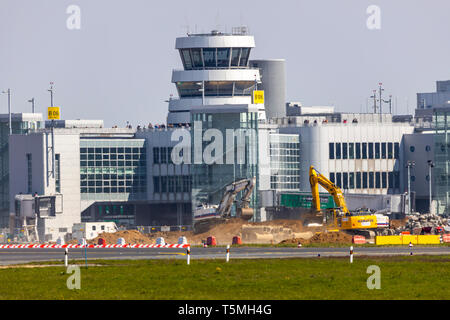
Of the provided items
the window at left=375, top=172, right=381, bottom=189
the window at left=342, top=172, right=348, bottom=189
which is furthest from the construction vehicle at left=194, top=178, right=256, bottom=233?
the window at left=375, top=172, right=381, bottom=189

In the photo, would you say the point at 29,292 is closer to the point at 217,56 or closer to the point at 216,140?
the point at 216,140

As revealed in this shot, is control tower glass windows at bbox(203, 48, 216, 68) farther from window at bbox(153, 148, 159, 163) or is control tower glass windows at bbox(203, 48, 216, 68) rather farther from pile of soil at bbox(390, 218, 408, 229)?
pile of soil at bbox(390, 218, 408, 229)

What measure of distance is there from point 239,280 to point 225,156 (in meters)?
93.2

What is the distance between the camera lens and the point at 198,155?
154m

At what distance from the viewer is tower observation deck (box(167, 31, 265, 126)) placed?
181m

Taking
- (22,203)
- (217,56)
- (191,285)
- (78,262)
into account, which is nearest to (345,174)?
(217,56)

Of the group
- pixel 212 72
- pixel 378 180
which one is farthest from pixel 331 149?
pixel 212 72

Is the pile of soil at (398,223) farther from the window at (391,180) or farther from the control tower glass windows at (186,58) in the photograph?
the control tower glass windows at (186,58)

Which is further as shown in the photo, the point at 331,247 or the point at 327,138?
the point at 327,138

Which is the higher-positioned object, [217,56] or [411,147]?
[217,56]

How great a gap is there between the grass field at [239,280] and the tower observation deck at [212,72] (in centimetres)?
10815

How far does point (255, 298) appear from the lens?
167 ft

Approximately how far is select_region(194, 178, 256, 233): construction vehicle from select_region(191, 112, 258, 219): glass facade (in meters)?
4.68

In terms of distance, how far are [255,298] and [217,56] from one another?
133772mm
